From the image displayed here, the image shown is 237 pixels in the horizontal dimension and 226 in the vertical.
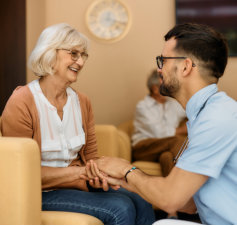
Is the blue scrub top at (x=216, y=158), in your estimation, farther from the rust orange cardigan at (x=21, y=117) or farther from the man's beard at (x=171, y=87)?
the rust orange cardigan at (x=21, y=117)

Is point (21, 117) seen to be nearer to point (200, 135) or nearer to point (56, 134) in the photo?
point (56, 134)

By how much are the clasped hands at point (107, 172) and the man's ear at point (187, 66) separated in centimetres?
51

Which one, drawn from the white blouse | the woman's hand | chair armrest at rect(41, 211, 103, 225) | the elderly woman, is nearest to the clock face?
the elderly woman

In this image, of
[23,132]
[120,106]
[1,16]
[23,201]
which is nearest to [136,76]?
[120,106]

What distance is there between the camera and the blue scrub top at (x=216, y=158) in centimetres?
132

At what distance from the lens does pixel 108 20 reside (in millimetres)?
4461

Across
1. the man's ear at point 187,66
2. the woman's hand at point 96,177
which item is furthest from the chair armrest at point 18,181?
the man's ear at point 187,66

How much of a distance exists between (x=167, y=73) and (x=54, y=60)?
79 cm

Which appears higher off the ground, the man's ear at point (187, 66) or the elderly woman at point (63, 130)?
the man's ear at point (187, 66)

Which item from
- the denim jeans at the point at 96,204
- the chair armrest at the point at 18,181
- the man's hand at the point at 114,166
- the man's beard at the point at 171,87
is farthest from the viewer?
the denim jeans at the point at 96,204

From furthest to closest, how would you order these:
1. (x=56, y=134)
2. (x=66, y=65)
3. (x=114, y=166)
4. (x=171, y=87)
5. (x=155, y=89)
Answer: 1. (x=155, y=89)
2. (x=66, y=65)
3. (x=56, y=134)
4. (x=114, y=166)
5. (x=171, y=87)

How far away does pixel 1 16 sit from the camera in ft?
11.0

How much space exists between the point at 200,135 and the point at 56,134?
0.96 m

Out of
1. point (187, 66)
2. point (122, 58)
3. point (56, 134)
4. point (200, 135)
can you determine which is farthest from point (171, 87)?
point (122, 58)
